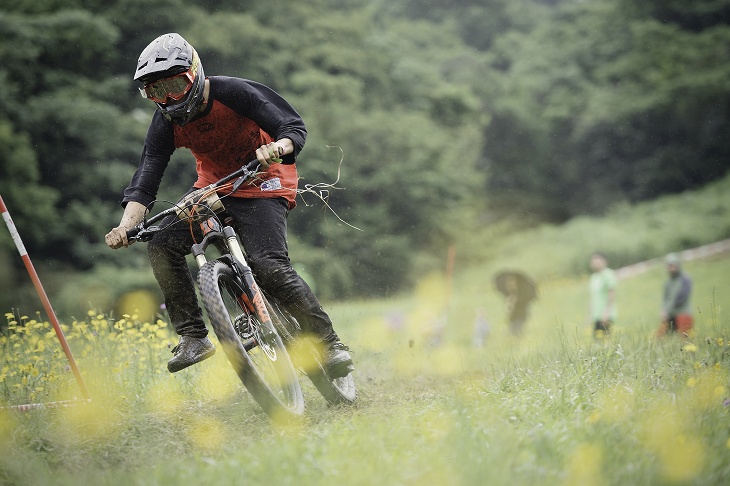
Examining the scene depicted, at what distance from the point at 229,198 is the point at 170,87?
0.82 meters

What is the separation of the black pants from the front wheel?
8.0 inches

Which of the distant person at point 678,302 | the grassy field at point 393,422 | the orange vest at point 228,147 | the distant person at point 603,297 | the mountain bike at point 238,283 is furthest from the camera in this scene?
the distant person at point 603,297

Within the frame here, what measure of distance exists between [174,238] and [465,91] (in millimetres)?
36191

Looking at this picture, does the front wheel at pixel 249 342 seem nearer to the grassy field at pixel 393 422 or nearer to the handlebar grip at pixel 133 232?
the grassy field at pixel 393 422

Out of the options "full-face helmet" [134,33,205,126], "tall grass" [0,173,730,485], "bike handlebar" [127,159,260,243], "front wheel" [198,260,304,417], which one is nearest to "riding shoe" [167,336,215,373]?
"front wheel" [198,260,304,417]

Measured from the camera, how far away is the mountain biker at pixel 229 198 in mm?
5105

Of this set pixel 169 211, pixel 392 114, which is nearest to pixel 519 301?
pixel 169 211

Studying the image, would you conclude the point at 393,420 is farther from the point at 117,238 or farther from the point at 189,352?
the point at 117,238

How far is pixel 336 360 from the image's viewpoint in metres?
5.37

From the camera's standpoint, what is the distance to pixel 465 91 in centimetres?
4003

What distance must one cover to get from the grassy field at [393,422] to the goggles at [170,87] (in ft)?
6.73

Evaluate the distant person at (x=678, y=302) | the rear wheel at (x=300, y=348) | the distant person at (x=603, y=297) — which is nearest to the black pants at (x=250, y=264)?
the rear wheel at (x=300, y=348)

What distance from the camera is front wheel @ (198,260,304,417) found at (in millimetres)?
4488

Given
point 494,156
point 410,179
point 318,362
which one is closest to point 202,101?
point 318,362
